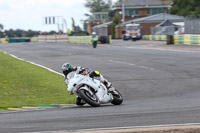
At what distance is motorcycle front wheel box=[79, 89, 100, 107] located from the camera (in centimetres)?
1012

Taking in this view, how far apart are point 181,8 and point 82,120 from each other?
8479 centimetres

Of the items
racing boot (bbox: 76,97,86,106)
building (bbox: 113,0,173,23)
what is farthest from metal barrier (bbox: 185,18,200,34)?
building (bbox: 113,0,173,23)

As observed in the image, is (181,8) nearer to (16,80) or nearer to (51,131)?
(16,80)

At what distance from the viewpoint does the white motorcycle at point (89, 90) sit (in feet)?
33.5

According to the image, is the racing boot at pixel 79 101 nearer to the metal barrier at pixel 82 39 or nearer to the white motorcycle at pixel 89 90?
the white motorcycle at pixel 89 90

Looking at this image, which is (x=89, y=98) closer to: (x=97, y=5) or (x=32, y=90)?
(x=32, y=90)

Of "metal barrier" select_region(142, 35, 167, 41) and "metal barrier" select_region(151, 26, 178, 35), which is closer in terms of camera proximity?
"metal barrier" select_region(142, 35, 167, 41)

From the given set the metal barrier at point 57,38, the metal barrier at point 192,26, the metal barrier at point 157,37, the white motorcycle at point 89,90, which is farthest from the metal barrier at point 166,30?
the white motorcycle at point 89,90

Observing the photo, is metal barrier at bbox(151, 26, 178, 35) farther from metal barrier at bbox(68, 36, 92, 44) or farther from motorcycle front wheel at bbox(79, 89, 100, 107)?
motorcycle front wheel at bbox(79, 89, 100, 107)

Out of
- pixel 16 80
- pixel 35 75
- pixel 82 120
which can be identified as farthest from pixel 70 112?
pixel 35 75

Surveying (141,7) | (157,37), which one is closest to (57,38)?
(141,7)

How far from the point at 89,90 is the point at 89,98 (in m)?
0.19

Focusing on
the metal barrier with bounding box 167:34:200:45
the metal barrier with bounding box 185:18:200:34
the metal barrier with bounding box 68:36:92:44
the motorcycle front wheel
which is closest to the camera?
the motorcycle front wheel

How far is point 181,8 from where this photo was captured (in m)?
90.6
